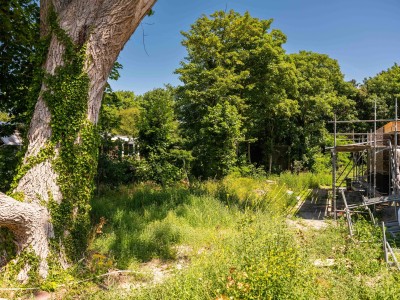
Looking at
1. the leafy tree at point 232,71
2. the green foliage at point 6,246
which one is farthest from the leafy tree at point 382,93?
the green foliage at point 6,246

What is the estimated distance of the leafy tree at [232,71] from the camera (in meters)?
17.9

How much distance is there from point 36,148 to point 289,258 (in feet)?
13.4

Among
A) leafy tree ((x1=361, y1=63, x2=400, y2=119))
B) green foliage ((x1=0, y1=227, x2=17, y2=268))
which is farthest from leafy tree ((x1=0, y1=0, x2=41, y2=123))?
leafy tree ((x1=361, y1=63, x2=400, y2=119))

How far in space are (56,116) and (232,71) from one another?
14.6 meters

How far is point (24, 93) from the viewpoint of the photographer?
25.6ft

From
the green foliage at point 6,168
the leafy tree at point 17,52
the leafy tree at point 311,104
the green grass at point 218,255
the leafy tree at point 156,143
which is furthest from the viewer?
the leafy tree at point 311,104

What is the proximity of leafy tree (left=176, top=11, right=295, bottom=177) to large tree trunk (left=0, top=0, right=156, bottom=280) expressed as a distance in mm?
11888

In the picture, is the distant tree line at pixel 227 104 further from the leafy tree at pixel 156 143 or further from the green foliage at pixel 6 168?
the green foliage at pixel 6 168

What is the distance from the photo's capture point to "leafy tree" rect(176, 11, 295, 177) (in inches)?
704

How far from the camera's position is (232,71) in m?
18.2

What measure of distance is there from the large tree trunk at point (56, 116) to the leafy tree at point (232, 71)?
1189cm

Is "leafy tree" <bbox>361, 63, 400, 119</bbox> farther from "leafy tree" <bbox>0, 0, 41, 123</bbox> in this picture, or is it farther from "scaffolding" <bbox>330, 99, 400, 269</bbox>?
"leafy tree" <bbox>0, 0, 41, 123</bbox>

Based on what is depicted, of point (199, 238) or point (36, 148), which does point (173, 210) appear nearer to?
point (199, 238)

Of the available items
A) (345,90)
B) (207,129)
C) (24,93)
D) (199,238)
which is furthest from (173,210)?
(345,90)
